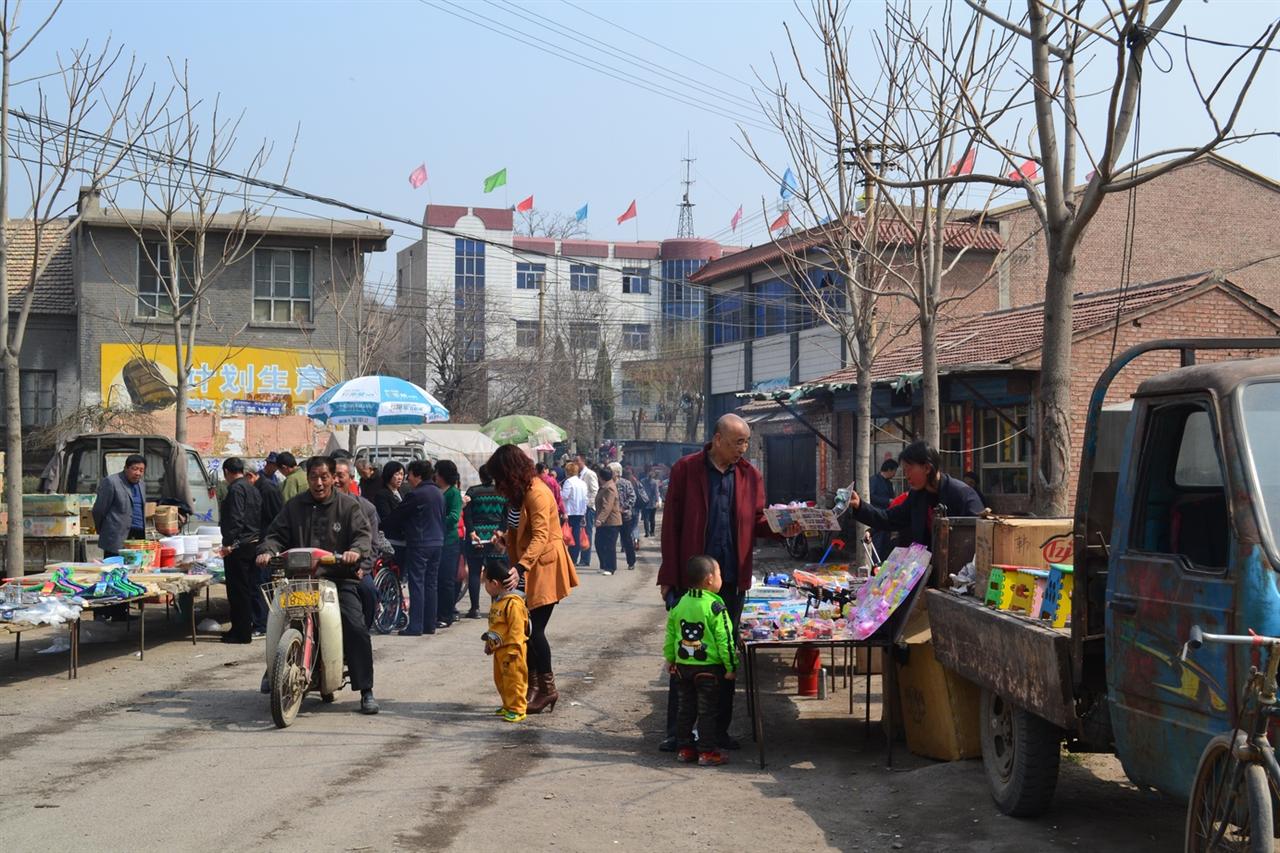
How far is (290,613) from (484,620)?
7493 mm

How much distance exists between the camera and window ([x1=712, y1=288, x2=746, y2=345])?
41594 millimetres

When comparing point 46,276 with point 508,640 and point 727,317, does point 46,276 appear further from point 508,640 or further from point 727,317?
point 508,640

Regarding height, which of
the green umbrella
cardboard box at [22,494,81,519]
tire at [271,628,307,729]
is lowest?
tire at [271,628,307,729]

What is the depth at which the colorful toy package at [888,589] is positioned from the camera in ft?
27.7

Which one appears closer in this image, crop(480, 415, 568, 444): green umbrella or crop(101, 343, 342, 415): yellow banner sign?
crop(480, 415, 568, 444): green umbrella

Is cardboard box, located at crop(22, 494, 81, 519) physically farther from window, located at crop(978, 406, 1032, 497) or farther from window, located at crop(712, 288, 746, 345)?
window, located at crop(712, 288, 746, 345)

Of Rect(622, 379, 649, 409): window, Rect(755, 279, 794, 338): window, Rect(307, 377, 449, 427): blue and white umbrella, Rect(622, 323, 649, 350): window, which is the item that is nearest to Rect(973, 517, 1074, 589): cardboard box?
Rect(307, 377, 449, 427): blue and white umbrella

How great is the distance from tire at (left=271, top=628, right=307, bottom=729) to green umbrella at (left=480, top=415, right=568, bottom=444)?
21173 mm

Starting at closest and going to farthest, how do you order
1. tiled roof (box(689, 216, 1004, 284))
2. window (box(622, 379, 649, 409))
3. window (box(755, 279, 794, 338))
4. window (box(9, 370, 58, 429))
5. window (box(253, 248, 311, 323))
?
tiled roof (box(689, 216, 1004, 284)) < window (box(9, 370, 58, 429)) < window (box(253, 248, 311, 323)) < window (box(755, 279, 794, 338)) < window (box(622, 379, 649, 409))

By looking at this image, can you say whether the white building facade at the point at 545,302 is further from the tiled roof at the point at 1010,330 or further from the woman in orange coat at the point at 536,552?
the woman in orange coat at the point at 536,552

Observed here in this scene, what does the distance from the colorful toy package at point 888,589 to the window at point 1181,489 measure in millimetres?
2776

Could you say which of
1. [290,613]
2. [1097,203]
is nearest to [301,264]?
[290,613]

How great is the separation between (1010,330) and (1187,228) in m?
11.3

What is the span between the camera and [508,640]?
992cm
